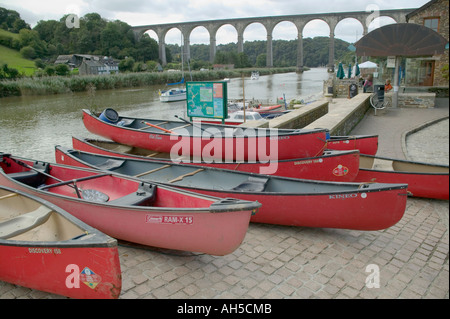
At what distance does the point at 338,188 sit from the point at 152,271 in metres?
2.70

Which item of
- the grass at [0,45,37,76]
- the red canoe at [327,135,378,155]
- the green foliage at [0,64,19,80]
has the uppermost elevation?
the grass at [0,45,37,76]

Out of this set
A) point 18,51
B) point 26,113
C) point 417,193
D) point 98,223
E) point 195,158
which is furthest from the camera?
point 18,51

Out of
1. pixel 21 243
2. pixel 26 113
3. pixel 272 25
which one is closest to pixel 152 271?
pixel 21 243

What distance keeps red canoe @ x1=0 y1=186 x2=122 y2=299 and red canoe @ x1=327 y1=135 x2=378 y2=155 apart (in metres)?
5.34

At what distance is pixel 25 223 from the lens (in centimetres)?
441

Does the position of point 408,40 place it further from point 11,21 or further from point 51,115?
point 11,21

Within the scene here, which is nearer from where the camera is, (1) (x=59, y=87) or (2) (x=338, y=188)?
(2) (x=338, y=188)

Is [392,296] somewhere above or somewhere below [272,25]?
below

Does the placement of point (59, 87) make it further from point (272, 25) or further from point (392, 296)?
point (272, 25)

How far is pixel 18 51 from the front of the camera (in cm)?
8006

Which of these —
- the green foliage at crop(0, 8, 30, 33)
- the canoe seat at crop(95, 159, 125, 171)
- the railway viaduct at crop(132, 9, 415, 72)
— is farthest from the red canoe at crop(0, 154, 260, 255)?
the green foliage at crop(0, 8, 30, 33)

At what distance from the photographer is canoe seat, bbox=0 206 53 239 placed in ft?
13.8

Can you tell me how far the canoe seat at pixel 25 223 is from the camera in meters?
4.20

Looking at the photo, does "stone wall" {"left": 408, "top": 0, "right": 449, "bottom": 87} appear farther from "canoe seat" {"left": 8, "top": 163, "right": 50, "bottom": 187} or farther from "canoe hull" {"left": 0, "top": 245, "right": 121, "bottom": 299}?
"canoe hull" {"left": 0, "top": 245, "right": 121, "bottom": 299}
